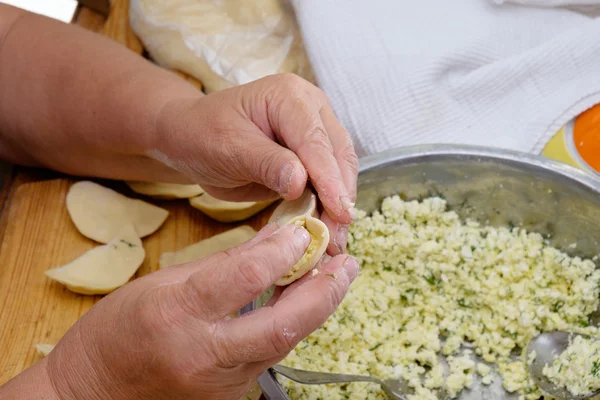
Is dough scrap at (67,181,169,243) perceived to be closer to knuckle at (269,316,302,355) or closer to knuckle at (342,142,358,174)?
knuckle at (342,142,358,174)

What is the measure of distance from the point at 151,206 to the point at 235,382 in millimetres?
653

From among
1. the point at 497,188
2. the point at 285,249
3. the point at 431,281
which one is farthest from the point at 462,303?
the point at 285,249

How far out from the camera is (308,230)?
31.4 inches

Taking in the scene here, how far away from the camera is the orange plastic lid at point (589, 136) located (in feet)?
3.90

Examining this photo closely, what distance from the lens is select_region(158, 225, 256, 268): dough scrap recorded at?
1200 mm

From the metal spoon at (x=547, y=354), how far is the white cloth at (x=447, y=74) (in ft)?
1.39

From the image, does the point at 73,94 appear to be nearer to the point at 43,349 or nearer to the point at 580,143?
the point at 43,349

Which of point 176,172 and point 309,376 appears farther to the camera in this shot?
point 176,172

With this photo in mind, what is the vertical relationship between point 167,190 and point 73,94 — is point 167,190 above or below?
below

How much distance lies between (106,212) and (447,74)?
31.0 inches

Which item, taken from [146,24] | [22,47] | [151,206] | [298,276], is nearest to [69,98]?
[22,47]

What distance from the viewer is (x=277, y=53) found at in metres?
1.50

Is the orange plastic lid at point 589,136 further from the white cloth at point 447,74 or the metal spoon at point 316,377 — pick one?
the metal spoon at point 316,377

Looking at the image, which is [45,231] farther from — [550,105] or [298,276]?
[550,105]
